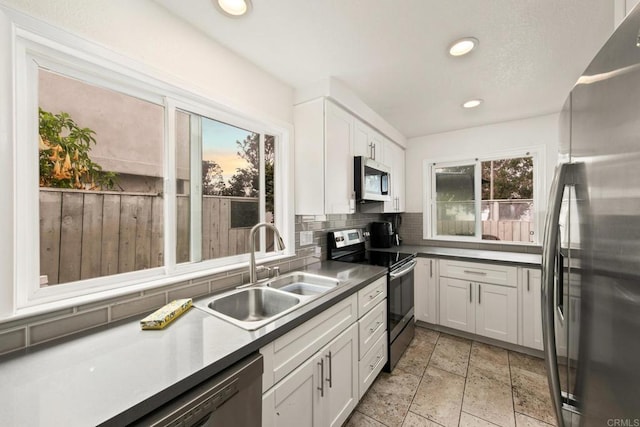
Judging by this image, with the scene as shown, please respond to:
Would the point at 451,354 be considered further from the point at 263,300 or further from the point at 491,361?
the point at 263,300

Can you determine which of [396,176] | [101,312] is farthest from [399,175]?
[101,312]

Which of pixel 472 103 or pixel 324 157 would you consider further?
pixel 472 103

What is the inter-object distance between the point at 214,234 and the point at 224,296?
432 mm

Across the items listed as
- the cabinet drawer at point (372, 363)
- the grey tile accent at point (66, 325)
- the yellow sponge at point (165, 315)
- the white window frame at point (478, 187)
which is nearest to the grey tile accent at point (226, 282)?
the yellow sponge at point (165, 315)

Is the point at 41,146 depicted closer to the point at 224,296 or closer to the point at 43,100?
the point at 43,100

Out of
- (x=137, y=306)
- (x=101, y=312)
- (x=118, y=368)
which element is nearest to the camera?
(x=118, y=368)

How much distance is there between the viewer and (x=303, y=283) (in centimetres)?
181

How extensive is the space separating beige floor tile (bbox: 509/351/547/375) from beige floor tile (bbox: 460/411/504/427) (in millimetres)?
891

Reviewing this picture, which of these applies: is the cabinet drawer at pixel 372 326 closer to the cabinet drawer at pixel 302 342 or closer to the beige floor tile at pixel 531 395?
the cabinet drawer at pixel 302 342

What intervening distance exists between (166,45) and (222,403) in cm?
160

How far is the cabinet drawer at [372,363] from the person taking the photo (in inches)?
67.1

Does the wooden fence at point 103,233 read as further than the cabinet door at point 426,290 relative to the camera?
No

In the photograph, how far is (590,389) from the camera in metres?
0.57

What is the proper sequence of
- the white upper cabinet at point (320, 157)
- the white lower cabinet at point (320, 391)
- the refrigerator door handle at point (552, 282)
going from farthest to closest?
the white upper cabinet at point (320, 157) → the white lower cabinet at point (320, 391) → the refrigerator door handle at point (552, 282)
